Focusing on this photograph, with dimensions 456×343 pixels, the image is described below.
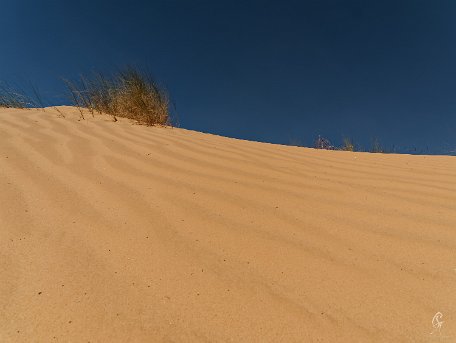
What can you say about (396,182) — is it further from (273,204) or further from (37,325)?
(37,325)

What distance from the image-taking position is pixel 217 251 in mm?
1474

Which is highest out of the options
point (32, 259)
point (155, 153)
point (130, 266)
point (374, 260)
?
point (155, 153)

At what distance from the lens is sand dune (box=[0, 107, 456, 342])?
1096mm

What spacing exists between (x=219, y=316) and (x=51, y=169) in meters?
1.60

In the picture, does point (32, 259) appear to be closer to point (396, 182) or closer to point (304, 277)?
point (304, 277)

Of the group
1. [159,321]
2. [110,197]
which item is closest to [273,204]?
[110,197]

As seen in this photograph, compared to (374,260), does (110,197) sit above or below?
below

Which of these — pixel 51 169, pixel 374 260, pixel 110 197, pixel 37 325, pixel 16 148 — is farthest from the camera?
pixel 16 148

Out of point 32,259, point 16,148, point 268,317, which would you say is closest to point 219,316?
point 268,317

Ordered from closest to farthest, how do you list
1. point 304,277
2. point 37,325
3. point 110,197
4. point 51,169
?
1. point 37,325
2. point 304,277
3. point 110,197
4. point 51,169

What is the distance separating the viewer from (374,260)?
56.2 inches

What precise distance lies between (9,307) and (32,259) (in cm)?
26

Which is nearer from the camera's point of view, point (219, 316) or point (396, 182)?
point (219, 316)

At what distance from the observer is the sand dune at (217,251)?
1.10m
